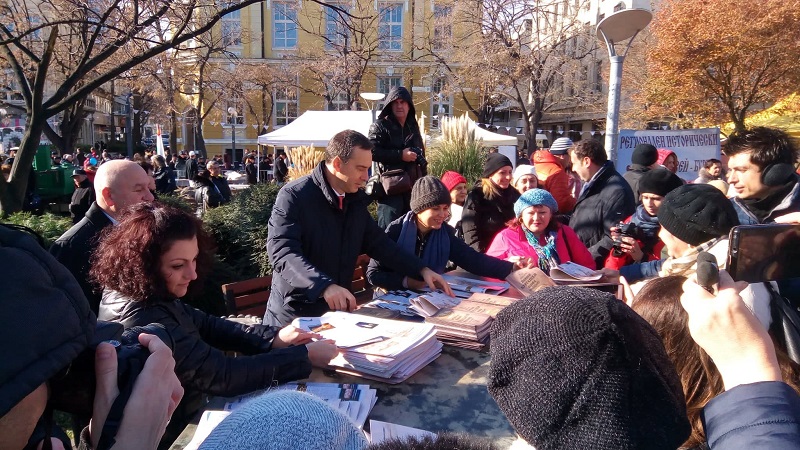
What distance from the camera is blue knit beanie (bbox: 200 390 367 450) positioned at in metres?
0.75

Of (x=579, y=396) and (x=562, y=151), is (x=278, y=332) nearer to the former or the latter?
(x=579, y=396)

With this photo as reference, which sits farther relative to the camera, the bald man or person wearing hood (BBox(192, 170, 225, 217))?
person wearing hood (BBox(192, 170, 225, 217))

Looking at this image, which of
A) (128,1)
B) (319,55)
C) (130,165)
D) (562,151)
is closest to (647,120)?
(319,55)

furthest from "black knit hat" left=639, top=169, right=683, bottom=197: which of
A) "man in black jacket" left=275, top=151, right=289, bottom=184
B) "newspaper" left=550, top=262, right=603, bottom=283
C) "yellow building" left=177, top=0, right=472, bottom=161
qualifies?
"yellow building" left=177, top=0, right=472, bottom=161

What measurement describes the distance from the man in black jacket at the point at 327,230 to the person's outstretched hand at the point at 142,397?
154cm

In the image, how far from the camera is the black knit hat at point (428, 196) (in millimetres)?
3508

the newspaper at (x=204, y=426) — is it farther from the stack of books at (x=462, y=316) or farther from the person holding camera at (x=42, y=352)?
the stack of books at (x=462, y=316)

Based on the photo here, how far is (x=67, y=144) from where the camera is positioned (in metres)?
20.2

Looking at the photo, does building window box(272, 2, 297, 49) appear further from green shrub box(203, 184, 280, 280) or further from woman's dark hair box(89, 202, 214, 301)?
woman's dark hair box(89, 202, 214, 301)

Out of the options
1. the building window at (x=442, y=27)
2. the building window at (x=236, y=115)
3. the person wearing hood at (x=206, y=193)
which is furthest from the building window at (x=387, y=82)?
Result: the person wearing hood at (x=206, y=193)

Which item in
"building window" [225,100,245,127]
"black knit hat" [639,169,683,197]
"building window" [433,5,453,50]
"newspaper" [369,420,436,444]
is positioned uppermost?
"building window" [433,5,453,50]

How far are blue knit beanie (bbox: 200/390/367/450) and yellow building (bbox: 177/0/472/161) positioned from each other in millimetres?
22046

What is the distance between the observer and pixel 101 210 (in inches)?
120

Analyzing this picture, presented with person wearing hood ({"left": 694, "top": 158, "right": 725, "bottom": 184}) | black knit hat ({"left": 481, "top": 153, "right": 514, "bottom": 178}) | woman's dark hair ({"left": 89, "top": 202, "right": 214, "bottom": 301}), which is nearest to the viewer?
woman's dark hair ({"left": 89, "top": 202, "right": 214, "bottom": 301})
